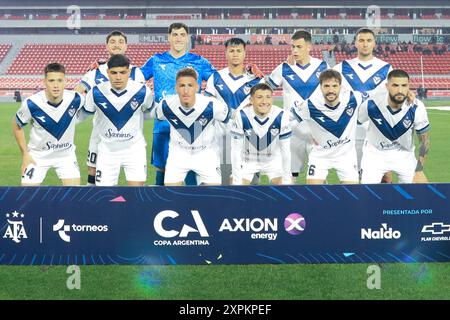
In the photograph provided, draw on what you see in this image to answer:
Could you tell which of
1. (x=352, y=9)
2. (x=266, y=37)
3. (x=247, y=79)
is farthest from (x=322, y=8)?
(x=247, y=79)

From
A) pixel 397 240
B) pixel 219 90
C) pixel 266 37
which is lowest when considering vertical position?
pixel 397 240

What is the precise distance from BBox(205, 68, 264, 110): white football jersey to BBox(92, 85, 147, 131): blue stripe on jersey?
3.03 feet

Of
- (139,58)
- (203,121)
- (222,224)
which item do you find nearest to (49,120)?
(203,121)

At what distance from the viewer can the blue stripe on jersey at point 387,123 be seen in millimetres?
6059

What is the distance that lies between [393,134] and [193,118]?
2006 millimetres

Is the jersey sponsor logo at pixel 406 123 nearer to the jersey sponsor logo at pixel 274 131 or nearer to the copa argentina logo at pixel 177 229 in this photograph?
the jersey sponsor logo at pixel 274 131

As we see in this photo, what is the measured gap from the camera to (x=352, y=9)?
49.3 m

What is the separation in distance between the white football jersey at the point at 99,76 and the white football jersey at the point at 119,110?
422 millimetres

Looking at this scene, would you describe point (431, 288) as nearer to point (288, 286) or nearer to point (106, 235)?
point (288, 286)

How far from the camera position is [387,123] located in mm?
6113

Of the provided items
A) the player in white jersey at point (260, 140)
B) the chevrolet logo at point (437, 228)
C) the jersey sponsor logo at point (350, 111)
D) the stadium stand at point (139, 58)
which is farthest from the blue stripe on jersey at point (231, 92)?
the stadium stand at point (139, 58)

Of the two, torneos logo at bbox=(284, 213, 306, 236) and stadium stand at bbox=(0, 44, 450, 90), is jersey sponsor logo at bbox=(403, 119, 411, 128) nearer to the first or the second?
torneos logo at bbox=(284, 213, 306, 236)

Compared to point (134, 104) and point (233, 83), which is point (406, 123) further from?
point (134, 104)

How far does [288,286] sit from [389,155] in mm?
2155
